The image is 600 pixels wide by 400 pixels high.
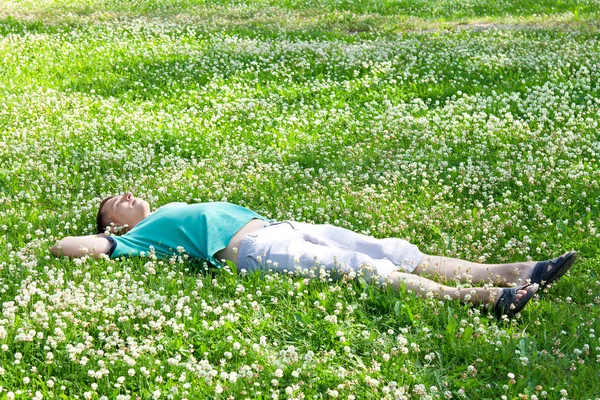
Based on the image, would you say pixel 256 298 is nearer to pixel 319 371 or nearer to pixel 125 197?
pixel 319 371

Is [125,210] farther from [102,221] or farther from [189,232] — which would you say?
[189,232]

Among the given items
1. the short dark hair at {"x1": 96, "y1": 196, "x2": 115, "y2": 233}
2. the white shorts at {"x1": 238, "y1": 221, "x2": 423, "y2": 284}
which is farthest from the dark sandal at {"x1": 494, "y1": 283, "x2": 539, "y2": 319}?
the short dark hair at {"x1": 96, "y1": 196, "x2": 115, "y2": 233}

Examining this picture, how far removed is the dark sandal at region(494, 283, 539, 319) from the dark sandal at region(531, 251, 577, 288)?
1.09 feet

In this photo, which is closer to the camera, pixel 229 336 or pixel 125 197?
pixel 229 336

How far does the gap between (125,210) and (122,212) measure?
35mm

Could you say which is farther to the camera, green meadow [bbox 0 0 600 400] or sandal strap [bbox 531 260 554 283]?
sandal strap [bbox 531 260 554 283]

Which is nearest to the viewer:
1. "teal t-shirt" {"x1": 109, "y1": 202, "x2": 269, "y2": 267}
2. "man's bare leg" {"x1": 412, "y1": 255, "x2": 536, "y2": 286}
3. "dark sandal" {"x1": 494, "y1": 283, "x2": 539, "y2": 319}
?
"dark sandal" {"x1": 494, "y1": 283, "x2": 539, "y2": 319}

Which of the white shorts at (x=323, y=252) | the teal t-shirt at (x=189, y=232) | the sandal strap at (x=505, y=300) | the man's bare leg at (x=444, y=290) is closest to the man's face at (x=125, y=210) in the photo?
the teal t-shirt at (x=189, y=232)

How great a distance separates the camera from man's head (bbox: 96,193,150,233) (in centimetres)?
736

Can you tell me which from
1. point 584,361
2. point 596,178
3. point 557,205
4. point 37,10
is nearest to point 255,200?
point 557,205

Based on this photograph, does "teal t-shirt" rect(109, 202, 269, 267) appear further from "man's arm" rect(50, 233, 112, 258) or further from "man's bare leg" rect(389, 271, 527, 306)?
"man's bare leg" rect(389, 271, 527, 306)

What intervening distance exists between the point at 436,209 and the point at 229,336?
131 inches

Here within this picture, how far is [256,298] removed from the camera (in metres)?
6.01

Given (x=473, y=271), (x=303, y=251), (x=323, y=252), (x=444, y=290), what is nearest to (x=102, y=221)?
(x=303, y=251)
